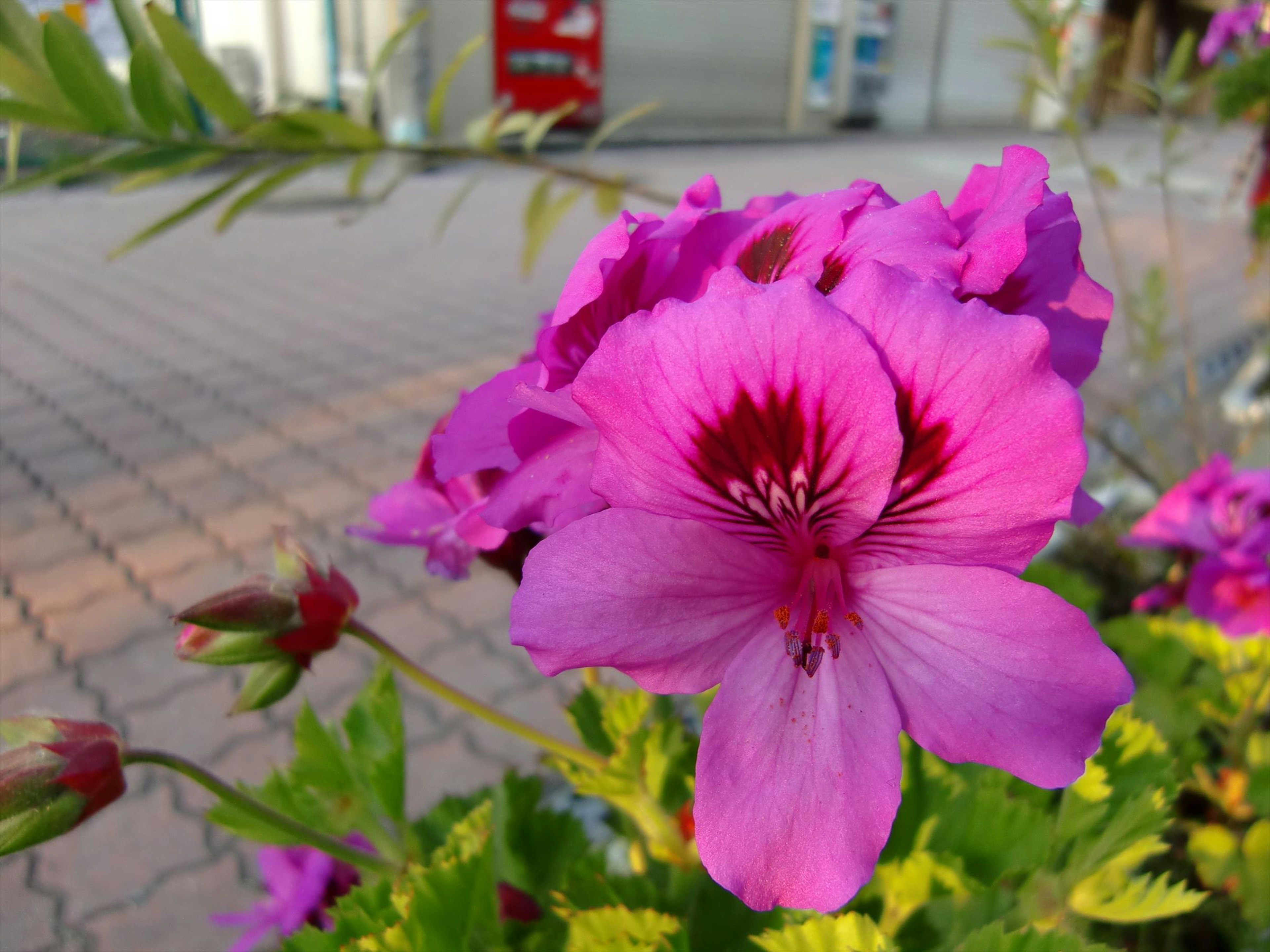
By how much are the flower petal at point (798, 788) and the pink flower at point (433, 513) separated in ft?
0.91

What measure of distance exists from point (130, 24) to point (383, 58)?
42 cm

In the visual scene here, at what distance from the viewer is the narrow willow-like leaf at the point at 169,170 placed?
1.04m

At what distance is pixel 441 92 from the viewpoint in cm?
134

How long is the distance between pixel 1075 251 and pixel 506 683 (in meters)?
2.67

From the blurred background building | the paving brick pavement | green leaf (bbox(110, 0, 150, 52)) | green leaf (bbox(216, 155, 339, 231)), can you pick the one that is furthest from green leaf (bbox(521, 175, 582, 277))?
the blurred background building

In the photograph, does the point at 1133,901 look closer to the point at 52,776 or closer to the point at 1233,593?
the point at 1233,593

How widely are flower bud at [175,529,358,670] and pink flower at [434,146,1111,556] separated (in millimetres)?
266

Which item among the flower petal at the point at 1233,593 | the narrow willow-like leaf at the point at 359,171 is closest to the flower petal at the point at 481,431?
the narrow willow-like leaf at the point at 359,171

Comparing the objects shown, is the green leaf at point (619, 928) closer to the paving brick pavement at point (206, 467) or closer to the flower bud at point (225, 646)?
the flower bud at point (225, 646)

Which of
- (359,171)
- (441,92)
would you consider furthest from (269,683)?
(441,92)

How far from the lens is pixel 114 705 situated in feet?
9.25

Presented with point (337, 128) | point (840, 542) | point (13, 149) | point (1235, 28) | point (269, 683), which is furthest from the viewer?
point (1235, 28)

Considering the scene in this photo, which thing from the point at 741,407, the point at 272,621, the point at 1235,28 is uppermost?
the point at 1235,28

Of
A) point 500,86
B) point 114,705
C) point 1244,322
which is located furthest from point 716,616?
point 500,86
